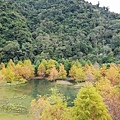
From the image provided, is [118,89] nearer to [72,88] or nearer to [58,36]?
[72,88]

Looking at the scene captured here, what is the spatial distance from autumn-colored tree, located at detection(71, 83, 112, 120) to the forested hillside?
47.3 meters

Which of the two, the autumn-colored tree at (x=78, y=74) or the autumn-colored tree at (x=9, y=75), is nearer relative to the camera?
the autumn-colored tree at (x=9, y=75)

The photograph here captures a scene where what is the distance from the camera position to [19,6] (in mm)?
101062

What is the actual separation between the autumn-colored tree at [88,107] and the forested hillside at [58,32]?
47.3 meters

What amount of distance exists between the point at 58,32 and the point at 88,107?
7327 cm

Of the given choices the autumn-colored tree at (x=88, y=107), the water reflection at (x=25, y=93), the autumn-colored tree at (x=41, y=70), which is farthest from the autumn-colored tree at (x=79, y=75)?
the autumn-colored tree at (x=88, y=107)

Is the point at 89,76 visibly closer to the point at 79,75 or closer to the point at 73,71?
the point at 79,75

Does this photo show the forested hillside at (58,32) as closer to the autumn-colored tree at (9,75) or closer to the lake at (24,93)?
the autumn-colored tree at (9,75)

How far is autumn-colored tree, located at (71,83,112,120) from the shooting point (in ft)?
51.1

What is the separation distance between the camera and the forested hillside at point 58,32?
229ft

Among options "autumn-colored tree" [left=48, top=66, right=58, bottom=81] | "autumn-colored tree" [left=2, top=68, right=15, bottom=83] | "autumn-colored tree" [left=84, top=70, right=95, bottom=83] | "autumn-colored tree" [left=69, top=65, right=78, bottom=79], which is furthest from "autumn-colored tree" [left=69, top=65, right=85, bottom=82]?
"autumn-colored tree" [left=2, top=68, right=15, bottom=83]

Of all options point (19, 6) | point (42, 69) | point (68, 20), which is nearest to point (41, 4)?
point (19, 6)

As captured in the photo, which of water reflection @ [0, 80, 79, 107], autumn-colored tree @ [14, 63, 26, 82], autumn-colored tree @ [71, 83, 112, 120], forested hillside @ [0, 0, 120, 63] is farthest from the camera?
forested hillside @ [0, 0, 120, 63]

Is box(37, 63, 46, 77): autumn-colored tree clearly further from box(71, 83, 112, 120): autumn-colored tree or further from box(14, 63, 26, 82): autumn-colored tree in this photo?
box(71, 83, 112, 120): autumn-colored tree
